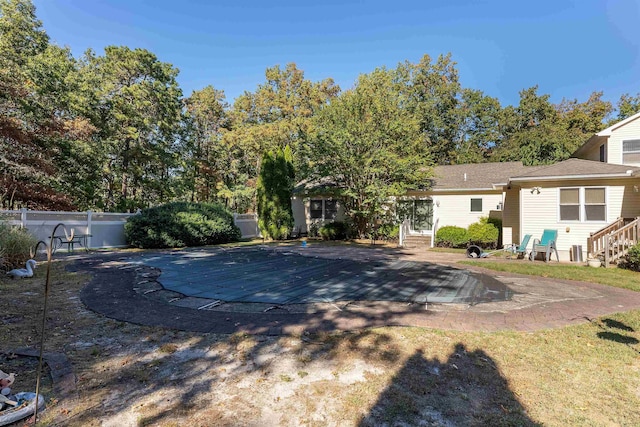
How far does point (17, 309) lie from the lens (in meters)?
4.47

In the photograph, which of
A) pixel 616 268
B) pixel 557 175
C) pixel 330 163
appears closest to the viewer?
pixel 616 268

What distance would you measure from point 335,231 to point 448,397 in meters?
15.0

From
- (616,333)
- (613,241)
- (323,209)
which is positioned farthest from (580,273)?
(323,209)

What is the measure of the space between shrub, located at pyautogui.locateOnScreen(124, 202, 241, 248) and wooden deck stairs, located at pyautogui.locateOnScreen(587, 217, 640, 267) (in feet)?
45.9

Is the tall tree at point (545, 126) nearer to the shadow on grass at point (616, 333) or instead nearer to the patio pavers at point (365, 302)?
the patio pavers at point (365, 302)

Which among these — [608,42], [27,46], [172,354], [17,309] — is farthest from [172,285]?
[608,42]

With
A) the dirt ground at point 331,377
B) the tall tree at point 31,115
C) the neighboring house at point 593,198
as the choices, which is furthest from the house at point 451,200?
the tall tree at point 31,115

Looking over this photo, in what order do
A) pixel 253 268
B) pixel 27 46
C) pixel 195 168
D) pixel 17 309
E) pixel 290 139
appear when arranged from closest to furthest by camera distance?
pixel 17 309 < pixel 253 268 < pixel 27 46 < pixel 290 139 < pixel 195 168

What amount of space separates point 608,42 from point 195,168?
27.9 m

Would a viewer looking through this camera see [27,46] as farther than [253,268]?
Yes

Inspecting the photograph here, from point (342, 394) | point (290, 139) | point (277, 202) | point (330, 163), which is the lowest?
point (342, 394)

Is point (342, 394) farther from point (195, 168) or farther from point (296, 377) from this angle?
point (195, 168)

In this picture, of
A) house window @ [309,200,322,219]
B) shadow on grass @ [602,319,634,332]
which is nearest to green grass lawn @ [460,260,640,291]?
shadow on grass @ [602,319,634,332]

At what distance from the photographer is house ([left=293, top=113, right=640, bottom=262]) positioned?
9930 millimetres
